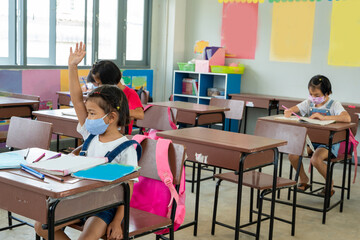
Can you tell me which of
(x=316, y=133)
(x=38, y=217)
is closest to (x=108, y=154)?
(x=38, y=217)

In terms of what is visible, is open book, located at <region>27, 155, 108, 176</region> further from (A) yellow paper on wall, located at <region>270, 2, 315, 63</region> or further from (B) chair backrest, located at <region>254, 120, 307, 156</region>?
(A) yellow paper on wall, located at <region>270, 2, 315, 63</region>

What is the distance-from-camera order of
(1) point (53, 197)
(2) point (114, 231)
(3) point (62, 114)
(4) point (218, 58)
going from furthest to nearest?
(4) point (218, 58) → (3) point (62, 114) → (2) point (114, 231) → (1) point (53, 197)

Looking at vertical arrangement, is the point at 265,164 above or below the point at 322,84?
below

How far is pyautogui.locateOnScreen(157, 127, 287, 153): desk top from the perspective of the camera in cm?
277

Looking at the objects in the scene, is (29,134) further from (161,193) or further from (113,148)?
(161,193)

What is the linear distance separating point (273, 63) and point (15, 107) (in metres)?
3.76

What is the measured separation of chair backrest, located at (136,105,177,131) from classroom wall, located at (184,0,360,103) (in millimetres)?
2950

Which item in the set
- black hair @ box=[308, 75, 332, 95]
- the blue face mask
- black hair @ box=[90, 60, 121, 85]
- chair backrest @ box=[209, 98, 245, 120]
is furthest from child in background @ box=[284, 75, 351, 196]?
the blue face mask

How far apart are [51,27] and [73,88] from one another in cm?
362

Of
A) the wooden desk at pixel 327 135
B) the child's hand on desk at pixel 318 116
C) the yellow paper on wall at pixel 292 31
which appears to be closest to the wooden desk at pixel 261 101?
the yellow paper on wall at pixel 292 31

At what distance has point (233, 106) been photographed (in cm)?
507

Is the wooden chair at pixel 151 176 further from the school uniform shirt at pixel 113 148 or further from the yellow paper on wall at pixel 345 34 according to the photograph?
the yellow paper on wall at pixel 345 34

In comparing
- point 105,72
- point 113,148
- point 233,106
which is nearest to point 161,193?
point 113,148

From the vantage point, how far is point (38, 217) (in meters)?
1.75
